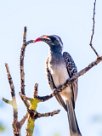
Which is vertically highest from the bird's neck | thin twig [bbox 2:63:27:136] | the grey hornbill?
thin twig [bbox 2:63:27:136]

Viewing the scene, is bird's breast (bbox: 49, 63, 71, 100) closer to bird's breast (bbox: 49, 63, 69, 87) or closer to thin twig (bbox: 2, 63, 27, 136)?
bird's breast (bbox: 49, 63, 69, 87)

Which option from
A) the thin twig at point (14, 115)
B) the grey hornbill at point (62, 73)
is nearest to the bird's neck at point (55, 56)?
the grey hornbill at point (62, 73)

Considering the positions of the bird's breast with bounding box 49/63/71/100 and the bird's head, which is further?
the bird's head

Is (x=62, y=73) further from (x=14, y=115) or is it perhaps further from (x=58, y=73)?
(x=14, y=115)

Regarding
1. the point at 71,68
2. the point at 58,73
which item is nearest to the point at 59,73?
the point at 58,73

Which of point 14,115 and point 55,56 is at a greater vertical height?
point 14,115

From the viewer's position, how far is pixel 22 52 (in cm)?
279

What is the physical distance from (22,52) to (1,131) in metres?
0.90

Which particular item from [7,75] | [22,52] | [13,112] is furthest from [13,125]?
[22,52]

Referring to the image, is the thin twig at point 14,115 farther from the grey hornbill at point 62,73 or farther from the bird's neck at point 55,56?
the bird's neck at point 55,56

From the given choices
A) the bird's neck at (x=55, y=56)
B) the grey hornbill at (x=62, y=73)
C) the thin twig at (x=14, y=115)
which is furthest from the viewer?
the bird's neck at (x=55, y=56)

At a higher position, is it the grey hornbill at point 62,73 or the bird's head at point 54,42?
the bird's head at point 54,42

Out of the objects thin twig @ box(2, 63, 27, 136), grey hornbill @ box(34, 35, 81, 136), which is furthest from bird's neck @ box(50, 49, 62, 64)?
thin twig @ box(2, 63, 27, 136)

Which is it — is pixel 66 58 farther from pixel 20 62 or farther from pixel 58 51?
pixel 20 62
